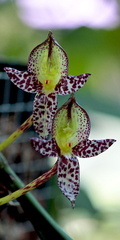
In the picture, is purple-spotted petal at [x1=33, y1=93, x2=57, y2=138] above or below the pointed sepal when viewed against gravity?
below

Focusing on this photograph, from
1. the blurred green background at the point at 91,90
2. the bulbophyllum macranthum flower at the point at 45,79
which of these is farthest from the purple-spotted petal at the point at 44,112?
the blurred green background at the point at 91,90

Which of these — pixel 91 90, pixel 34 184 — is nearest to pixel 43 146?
pixel 34 184

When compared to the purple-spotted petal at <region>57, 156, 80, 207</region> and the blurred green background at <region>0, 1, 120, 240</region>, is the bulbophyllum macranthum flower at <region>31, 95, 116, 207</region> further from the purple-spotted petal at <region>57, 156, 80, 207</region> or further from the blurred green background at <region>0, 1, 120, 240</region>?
the blurred green background at <region>0, 1, 120, 240</region>

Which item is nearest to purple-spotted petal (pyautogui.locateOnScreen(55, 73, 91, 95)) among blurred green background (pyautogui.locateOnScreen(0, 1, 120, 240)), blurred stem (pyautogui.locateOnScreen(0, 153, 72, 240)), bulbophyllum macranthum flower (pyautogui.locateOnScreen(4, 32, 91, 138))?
bulbophyllum macranthum flower (pyautogui.locateOnScreen(4, 32, 91, 138))

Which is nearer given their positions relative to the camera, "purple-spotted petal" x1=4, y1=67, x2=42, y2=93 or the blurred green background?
"purple-spotted petal" x1=4, y1=67, x2=42, y2=93

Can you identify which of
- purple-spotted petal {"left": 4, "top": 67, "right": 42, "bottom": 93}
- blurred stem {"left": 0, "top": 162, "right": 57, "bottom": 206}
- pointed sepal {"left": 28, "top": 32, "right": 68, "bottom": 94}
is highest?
pointed sepal {"left": 28, "top": 32, "right": 68, "bottom": 94}

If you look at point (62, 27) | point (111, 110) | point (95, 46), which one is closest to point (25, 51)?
point (62, 27)

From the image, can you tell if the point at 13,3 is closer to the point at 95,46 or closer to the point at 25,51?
the point at 25,51
